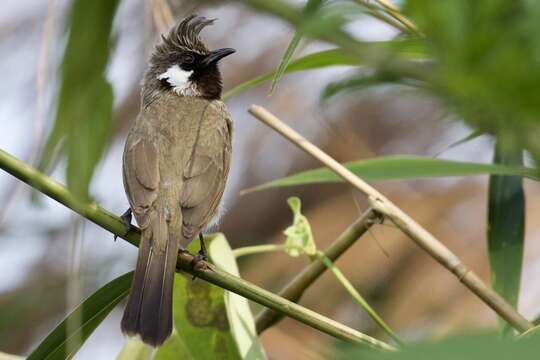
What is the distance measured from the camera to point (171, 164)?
2584 millimetres

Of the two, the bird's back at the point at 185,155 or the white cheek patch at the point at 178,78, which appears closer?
the bird's back at the point at 185,155

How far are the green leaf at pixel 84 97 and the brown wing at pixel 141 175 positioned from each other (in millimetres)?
1733


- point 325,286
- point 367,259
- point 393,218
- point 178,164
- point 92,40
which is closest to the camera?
point 92,40

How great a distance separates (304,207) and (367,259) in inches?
31.2

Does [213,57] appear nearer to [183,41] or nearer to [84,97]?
[183,41]

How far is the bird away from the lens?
1.87 m

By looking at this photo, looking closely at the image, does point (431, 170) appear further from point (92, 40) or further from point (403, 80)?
point (92, 40)

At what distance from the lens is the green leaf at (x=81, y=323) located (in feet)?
4.69

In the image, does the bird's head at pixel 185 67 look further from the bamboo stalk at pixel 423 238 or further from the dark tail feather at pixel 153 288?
the bamboo stalk at pixel 423 238

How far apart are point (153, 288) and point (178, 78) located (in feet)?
5.07

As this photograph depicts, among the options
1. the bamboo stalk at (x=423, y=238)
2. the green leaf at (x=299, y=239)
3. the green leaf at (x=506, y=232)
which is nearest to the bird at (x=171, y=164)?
the green leaf at (x=299, y=239)

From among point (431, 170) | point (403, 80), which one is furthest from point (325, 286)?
point (403, 80)

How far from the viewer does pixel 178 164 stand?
8.51 ft

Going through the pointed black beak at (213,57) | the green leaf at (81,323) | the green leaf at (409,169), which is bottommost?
the green leaf at (81,323)
